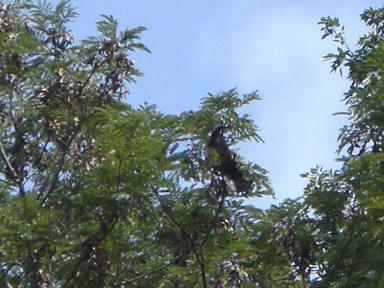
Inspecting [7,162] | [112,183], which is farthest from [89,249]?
[7,162]

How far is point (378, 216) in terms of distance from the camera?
39.8 ft

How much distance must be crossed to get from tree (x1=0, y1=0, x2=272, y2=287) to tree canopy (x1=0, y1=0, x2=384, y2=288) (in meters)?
0.01

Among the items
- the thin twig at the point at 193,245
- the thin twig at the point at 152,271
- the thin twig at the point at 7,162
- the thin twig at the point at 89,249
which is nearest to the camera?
the thin twig at the point at 193,245

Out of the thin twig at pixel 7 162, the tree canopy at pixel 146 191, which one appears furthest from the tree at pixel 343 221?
the thin twig at pixel 7 162

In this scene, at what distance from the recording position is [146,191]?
12141mm

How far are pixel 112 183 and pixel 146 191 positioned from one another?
29 centimetres

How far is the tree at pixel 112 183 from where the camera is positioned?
1207 cm

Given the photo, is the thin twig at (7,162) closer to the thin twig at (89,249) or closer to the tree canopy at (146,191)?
the tree canopy at (146,191)

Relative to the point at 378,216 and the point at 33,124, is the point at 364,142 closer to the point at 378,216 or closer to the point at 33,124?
the point at 378,216

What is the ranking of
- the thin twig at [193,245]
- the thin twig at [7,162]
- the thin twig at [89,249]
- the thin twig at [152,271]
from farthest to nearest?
the thin twig at [7,162] → the thin twig at [152,271] → the thin twig at [89,249] → the thin twig at [193,245]

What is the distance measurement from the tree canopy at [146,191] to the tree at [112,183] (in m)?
0.01

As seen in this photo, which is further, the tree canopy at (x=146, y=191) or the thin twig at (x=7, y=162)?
the thin twig at (x=7, y=162)

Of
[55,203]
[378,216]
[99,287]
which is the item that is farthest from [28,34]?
[378,216]

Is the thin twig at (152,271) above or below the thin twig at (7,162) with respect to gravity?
below
